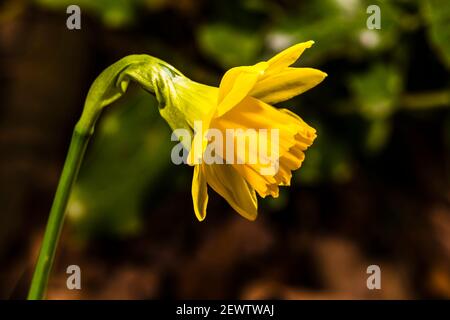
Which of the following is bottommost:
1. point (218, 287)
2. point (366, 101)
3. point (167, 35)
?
point (218, 287)

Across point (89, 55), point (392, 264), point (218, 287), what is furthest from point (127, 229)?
point (392, 264)

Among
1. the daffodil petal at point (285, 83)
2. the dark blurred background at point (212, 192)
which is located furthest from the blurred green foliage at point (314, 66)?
the daffodil petal at point (285, 83)

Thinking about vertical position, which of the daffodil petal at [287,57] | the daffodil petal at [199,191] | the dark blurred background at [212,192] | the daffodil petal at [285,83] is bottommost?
the daffodil petal at [199,191]

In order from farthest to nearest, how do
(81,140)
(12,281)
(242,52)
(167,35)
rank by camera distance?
(167,35) → (12,281) → (242,52) → (81,140)

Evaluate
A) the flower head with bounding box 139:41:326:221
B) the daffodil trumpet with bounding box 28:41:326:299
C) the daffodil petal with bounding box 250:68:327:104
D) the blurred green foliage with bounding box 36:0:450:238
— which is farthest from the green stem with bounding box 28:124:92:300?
the blurred green foliage with bounding box 36:0:450:238

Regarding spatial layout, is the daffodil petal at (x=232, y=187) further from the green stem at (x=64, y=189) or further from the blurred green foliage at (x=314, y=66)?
the blurred green foliage at (x=314, y=66)

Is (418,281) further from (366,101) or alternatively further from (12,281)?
(12,281)

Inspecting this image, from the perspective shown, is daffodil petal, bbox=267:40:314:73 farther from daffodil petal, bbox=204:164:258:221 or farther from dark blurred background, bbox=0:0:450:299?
dark blurred background, bbox=0:0:450:299

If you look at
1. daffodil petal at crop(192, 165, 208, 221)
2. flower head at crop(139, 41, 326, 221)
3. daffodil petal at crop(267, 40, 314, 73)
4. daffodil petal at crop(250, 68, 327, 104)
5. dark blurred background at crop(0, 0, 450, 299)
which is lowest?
daffodil petal at crop(192, 165, 208, 221)
